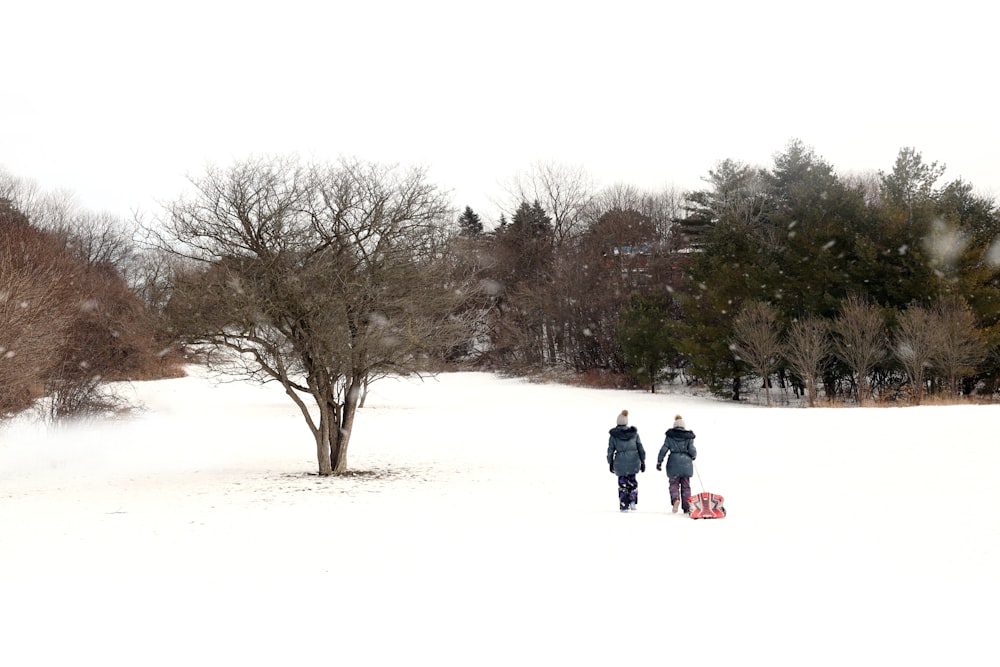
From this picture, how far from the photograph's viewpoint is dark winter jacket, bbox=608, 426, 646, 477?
12.1 m

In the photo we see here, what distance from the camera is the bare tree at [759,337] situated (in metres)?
33.2

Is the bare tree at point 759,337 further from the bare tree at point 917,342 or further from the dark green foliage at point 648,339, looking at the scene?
the dark green foliage at point 648,339

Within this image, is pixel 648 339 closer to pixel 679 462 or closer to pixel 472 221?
pixel 679 462

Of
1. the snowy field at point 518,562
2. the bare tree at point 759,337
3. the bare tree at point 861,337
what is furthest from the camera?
the bare tree at point 759,337

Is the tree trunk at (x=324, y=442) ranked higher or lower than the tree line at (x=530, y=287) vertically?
lower

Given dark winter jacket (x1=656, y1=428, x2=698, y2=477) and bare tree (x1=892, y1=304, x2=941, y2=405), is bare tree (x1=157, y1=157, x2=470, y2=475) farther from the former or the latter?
bare tree (x1=892, y1=304, x2=941, y2=405)

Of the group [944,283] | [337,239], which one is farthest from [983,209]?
[337,239]

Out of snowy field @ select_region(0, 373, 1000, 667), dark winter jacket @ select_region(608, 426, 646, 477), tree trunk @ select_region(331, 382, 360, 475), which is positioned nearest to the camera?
snowy field @ select_region(0, 373, 1000, 667)

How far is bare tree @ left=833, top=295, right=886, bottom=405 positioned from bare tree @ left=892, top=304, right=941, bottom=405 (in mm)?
887

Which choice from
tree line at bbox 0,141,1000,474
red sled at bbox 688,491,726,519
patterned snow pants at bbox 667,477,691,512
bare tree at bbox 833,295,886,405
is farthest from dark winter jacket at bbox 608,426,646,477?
bare tree at bbox 833,295,886,405

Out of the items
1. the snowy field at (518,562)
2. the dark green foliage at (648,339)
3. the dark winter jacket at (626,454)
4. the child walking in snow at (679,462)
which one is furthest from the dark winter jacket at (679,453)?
the dark green foliage at (648,339)

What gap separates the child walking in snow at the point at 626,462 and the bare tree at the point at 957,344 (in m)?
22.0

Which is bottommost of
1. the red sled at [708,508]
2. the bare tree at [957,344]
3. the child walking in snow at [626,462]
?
the red sled at [708,508]

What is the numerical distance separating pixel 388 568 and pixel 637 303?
36.3 meters
